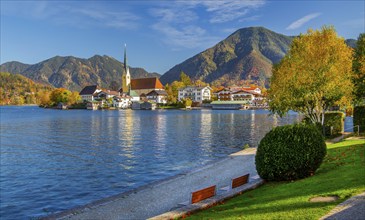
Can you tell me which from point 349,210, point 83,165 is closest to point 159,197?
point 349,210

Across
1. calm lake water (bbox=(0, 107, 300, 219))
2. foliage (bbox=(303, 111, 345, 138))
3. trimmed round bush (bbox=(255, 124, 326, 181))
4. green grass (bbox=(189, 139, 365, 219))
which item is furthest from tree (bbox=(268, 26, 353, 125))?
trimmed round bush (bbox=(255, 124, 326, 181))

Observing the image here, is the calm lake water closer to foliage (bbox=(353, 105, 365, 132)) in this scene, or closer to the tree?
the tree

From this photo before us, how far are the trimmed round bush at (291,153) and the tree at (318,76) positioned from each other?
21.9 metres

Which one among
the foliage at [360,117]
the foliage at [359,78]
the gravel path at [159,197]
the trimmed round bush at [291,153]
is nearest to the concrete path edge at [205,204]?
the gravel path at [159,197]

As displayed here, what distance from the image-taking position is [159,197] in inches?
816

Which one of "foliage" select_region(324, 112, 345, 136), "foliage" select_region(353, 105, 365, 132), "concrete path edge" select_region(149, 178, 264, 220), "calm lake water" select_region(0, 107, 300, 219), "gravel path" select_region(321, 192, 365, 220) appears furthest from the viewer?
"foliage" select_region(324, 112, 345, 136)

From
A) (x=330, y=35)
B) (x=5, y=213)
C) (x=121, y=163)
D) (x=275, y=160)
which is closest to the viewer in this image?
(x=275, y=160)

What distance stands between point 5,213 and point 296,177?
61.0 ft

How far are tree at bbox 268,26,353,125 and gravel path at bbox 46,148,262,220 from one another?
589 inches

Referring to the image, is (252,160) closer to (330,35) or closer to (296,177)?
(296,177)

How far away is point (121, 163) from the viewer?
3700 centimetres

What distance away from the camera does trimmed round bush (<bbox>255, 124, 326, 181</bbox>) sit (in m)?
17.9

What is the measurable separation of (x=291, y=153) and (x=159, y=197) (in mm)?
8730

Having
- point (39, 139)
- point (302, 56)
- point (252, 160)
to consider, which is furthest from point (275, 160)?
point (39, 139)
